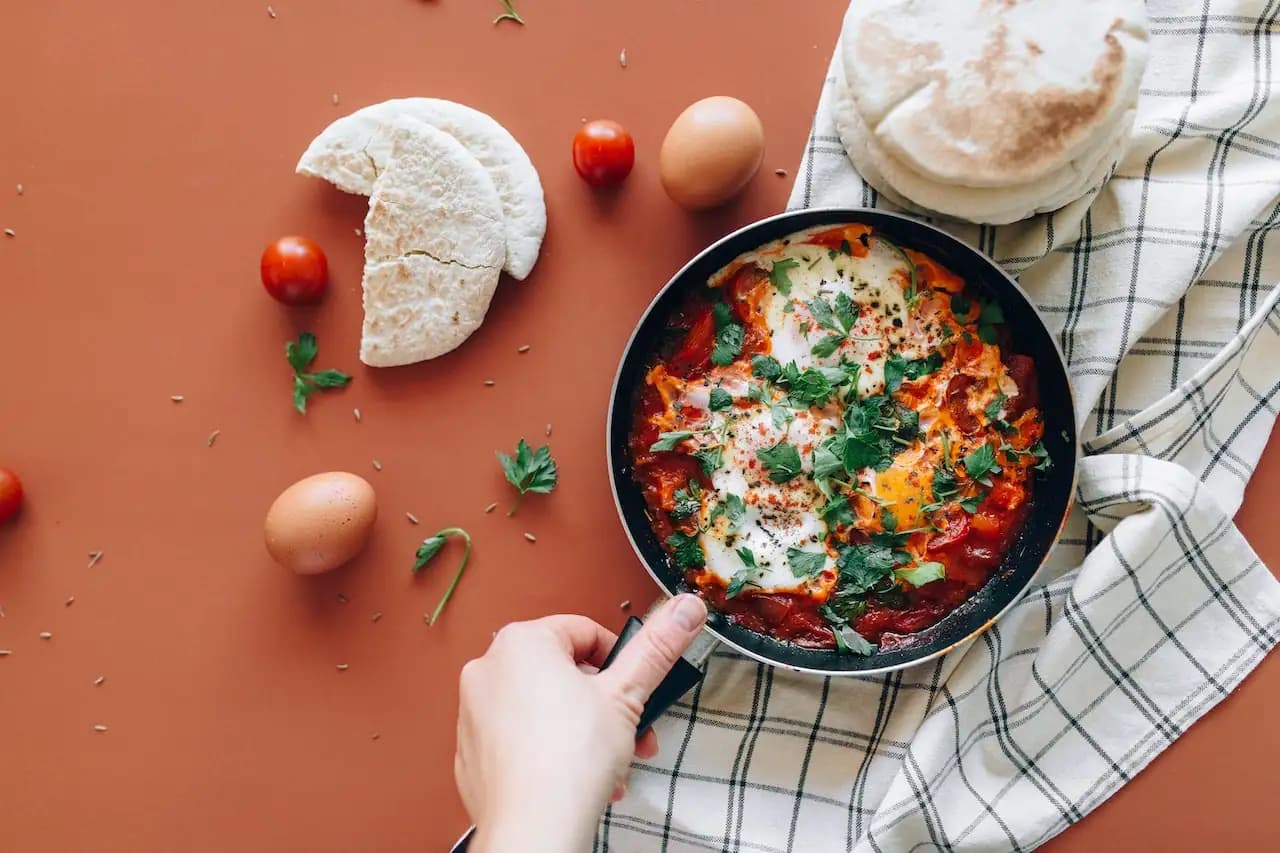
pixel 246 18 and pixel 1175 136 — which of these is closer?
pixel 1175 136

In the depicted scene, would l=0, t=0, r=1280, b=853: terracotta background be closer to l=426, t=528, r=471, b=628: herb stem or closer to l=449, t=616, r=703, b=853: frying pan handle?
l=426, t=528, r=471, b=628: herb stem

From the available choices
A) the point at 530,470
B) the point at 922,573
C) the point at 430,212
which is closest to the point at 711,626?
the point at 922,573

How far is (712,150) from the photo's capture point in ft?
8.80

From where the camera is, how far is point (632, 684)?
91.7 inches

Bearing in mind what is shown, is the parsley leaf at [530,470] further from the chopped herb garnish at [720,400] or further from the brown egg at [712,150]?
the brown egg at [712,150]

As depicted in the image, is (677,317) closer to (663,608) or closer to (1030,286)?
(663,608)

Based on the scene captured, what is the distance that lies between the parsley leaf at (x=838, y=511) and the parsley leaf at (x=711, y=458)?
315 mm

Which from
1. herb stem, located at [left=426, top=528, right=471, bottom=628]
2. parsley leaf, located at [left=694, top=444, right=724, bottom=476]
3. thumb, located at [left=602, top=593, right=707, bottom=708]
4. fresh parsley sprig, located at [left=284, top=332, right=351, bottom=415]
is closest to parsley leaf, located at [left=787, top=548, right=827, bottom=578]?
parsley leaf, located at [left=694, top=444, right=724, bottom=476]

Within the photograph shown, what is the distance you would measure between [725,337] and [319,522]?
4.10ft

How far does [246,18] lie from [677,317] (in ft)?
5.33

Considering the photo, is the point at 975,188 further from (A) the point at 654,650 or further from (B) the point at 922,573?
(A) the point at 654,650

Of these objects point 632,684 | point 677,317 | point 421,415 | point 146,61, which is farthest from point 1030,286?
point 146,61

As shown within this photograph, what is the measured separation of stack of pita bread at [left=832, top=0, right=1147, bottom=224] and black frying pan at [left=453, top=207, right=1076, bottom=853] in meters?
0.21

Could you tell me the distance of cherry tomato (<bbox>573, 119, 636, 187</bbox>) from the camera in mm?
2871
